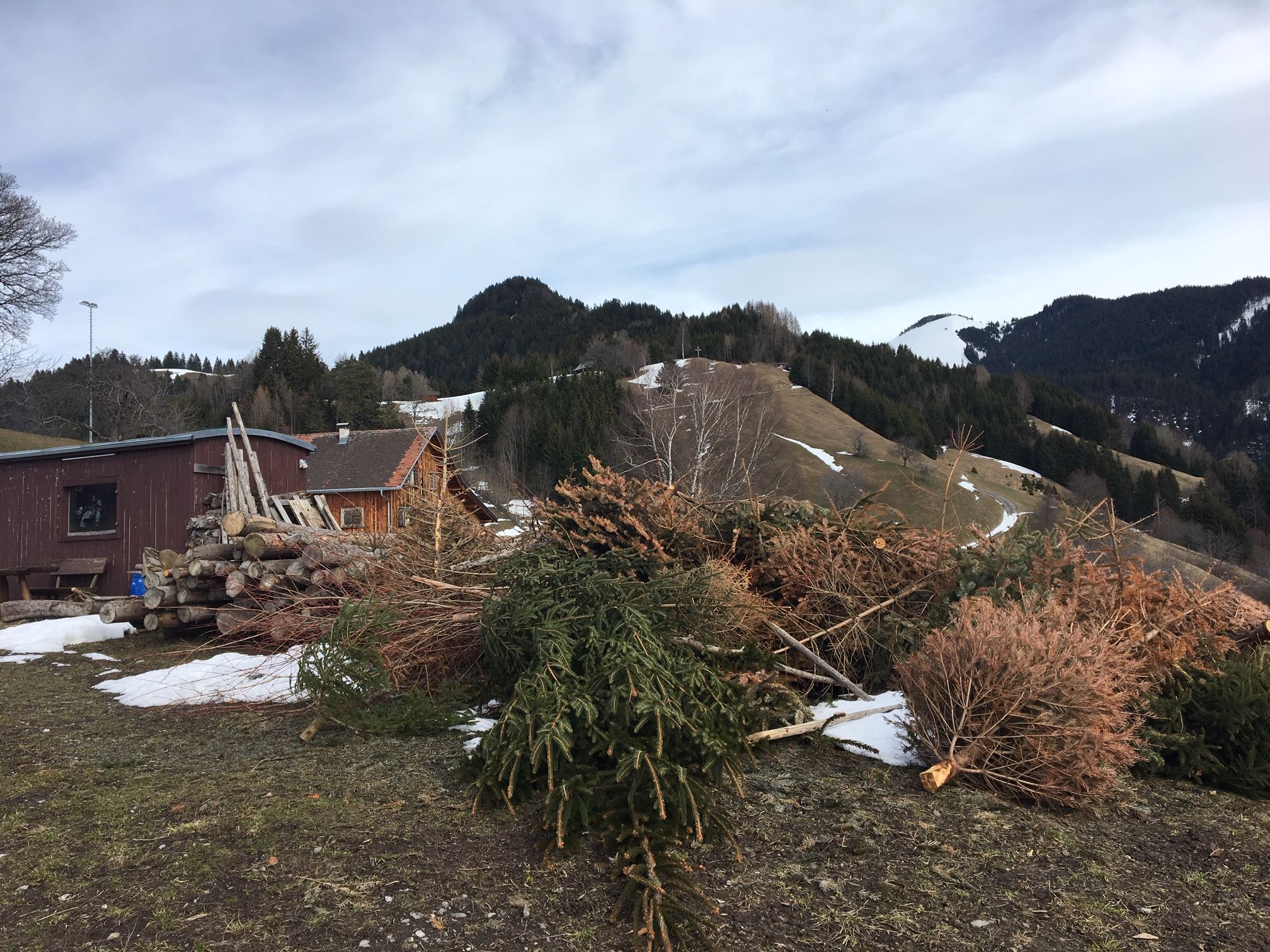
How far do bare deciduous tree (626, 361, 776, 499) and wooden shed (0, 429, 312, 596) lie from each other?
949cm

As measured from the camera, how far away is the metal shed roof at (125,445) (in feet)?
43.6

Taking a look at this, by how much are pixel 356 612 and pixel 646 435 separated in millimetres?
17693

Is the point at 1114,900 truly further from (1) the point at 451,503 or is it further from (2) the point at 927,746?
(1) the point at 451,503

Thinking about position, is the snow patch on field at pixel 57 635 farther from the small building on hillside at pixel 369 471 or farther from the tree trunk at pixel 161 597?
the small building on hillside at pixel 369 471

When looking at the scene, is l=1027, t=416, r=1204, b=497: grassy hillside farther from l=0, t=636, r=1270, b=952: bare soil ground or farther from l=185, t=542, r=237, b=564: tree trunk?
l=0, t=636, r=1270, b=952: bare soil ground

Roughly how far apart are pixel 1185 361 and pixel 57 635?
7490 inches

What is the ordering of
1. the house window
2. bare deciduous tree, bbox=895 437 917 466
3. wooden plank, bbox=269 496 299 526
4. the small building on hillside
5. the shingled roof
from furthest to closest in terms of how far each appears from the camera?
bare deciduous tree, bbox=895 437 917 466 < the shingled roof < the small building on hillside < the house window < wooden plank, bbox=269 496 299 526

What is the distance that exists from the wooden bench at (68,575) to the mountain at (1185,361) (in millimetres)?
134791

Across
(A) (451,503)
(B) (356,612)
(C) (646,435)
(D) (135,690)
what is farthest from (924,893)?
(C) (646,435)

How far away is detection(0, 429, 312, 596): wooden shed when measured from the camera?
→ 44.0ft

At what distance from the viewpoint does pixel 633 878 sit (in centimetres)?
268

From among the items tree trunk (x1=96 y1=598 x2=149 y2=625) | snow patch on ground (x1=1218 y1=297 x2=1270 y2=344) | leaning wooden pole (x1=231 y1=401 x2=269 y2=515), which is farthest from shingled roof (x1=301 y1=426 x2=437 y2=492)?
snow patch on ground (x1=1218 y1=297 x2=1270 y2=344)

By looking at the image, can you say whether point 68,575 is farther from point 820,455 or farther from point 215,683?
point 820,455

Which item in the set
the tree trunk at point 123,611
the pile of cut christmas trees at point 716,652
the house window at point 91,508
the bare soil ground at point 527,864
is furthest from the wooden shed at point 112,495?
the bare soil ground at point 527,864
